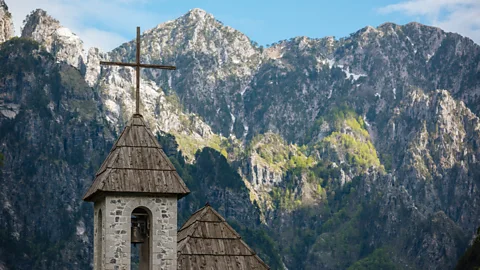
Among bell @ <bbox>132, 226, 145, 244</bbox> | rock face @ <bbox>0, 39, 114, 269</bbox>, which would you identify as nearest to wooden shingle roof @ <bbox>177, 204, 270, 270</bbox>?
bell @ <bbox>132, 226, 145, 244</bbox>

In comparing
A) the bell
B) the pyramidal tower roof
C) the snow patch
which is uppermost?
the snow patch

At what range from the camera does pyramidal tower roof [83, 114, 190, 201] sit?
138ft

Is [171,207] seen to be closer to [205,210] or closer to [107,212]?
[107,212]

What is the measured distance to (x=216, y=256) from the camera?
47344 millimetres

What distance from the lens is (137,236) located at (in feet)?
140

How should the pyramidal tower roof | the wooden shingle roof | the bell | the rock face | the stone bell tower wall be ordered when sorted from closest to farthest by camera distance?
1. the stone bell tower wall
2. the pyramidal tower roof
3. the bell
4. the wooden shingle roof
5. the rock face

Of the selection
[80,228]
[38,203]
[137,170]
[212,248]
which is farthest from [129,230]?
[38,203]

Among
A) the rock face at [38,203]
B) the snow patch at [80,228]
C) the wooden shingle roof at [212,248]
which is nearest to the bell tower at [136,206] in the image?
the wooden shingle roof at [212,248]

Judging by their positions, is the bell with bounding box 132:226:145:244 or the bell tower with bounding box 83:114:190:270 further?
the bell with bounding box 132:226:145:244

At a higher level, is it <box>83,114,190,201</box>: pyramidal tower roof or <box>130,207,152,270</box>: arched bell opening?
<box>83,114,190,201</box>: pyramidal tower roof

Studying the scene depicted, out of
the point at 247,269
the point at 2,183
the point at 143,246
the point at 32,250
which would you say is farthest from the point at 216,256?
the point at 2,183

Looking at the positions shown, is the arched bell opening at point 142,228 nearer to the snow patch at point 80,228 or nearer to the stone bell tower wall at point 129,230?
the stone bell tower wall at point 129,230

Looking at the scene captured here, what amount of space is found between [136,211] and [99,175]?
2313mm

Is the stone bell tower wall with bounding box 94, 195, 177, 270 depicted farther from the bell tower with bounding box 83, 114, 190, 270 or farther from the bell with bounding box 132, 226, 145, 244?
the bell with bounding box 132, 226, 145, 244
